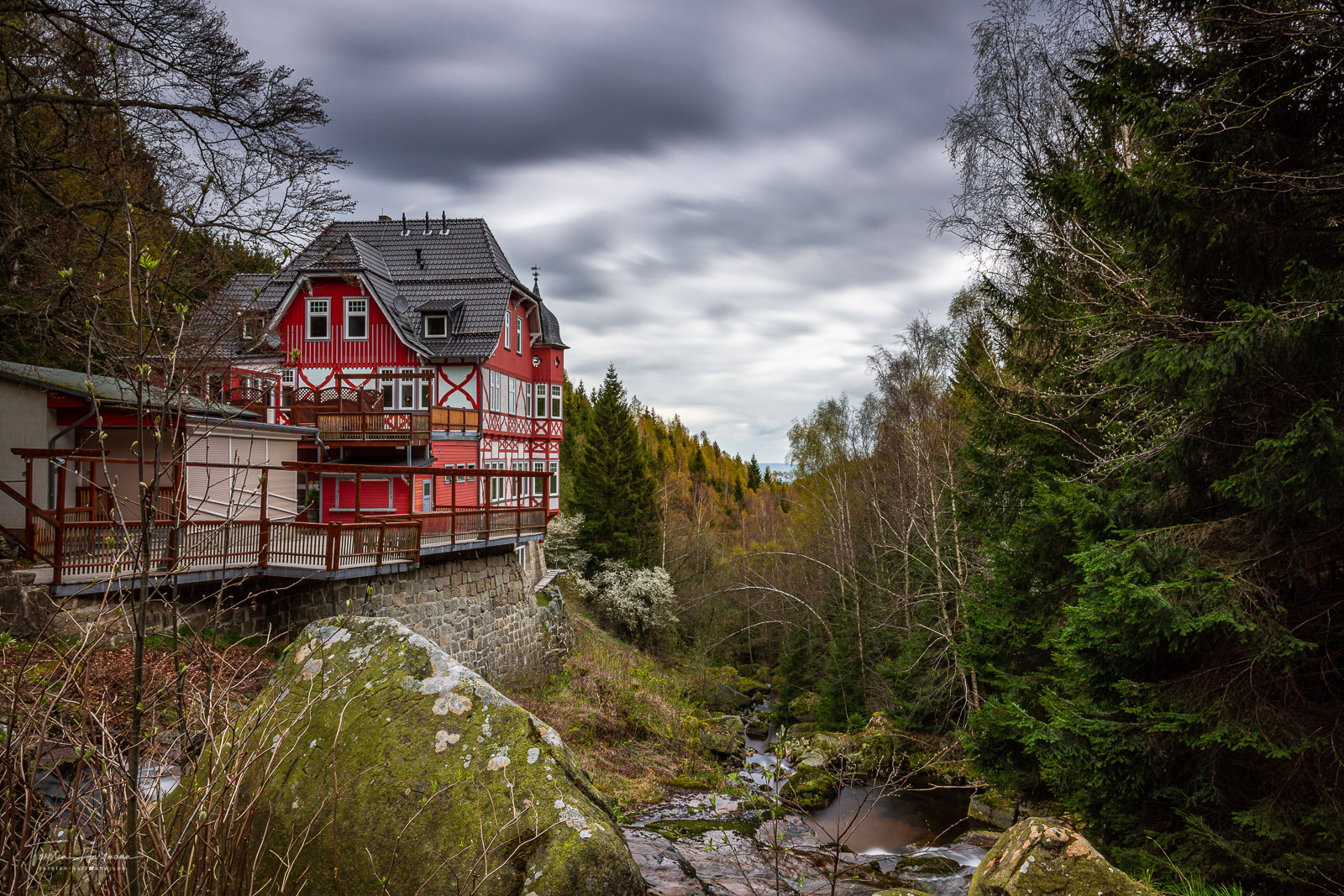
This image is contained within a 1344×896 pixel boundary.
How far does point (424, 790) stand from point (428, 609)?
12.0 m

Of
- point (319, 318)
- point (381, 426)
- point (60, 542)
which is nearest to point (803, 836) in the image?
point (60, 542)

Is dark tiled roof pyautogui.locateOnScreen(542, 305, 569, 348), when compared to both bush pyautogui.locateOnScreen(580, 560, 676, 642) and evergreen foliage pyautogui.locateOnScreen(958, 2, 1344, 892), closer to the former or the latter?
bush pyautogui.locateOnScreen(580, 560, 676, 642)

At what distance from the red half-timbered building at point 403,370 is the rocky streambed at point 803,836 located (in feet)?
31.2

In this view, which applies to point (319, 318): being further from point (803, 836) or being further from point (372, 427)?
point (803, 836)

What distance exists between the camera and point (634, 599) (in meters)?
29.9

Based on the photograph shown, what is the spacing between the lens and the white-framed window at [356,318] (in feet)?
75.5

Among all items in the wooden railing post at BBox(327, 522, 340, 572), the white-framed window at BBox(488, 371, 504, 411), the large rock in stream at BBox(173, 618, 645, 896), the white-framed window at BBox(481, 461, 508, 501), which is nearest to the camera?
the large rock in stream at BBox(173, 618, 645, 896)

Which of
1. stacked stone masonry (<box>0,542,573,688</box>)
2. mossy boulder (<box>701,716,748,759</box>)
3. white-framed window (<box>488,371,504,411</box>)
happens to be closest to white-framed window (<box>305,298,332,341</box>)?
white-framed window (<box>488,371,504,411</box>)

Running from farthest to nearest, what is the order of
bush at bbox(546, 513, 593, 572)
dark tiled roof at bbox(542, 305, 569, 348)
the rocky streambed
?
1. bush at bbox(546, 513, 593, 572)
2. dark tiled roof at bbox(542, 305, 569, 348)
3. the rocky streambed

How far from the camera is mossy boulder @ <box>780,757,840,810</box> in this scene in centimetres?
1462

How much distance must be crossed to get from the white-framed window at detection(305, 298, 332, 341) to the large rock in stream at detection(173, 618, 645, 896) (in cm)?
2161

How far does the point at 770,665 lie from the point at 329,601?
21913mm

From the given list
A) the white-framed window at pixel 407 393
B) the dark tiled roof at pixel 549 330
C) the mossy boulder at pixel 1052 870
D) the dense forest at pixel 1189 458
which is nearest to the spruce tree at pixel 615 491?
the dark tiled roof at pixel 549 330

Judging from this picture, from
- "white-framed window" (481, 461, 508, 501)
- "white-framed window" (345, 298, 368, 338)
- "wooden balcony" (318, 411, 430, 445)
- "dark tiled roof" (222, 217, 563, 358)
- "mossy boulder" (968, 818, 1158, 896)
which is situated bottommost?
"mossy boulder" (968, 818, 1158, 896)
